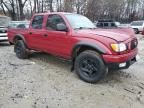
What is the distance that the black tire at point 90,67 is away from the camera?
5.40 metres

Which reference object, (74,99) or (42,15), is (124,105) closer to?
(74,99)

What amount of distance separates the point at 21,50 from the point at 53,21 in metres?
2.24

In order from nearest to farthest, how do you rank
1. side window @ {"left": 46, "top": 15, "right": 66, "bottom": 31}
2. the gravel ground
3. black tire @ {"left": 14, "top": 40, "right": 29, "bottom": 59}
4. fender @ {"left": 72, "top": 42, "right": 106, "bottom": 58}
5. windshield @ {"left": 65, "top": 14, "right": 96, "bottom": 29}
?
the gravel ground < fender @ {"left": 72, "top": 42, "right": 106, "bottom": 58} < windshield @ {"left": 65, "top": 14, "right": 96, "bottom": 29} < side window @ {"left": 46, "top": 15, "right": 66, "bottom": 31} < black tire @ {"left": 14, "top": 40, "right": 29, "bottom": 59}

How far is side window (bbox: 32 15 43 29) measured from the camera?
7340 millimetres

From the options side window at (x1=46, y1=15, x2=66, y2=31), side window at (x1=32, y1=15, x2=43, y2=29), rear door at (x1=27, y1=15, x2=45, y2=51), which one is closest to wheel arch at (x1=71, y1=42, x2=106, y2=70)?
side window at (x1=46, y1=15, x2=66, y2=31)

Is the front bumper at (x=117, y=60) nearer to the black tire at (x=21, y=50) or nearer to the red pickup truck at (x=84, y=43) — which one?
the red pickup truck at (x=84, y=43)

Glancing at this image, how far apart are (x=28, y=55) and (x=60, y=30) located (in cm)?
267

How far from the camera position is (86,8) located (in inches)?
1594

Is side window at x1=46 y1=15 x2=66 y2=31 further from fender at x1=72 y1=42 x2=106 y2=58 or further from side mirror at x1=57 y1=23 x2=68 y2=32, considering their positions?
fender at x1=72 y1=42 x2=106 y2=58

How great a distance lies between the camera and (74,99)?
4.68m

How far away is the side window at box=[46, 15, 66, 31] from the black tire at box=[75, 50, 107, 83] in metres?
1.33

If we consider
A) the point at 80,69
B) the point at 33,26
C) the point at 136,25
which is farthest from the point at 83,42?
the point at 136,25

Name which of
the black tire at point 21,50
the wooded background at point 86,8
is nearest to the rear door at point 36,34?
the black tire at point 21,50

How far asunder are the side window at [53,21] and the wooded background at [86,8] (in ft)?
93.2
